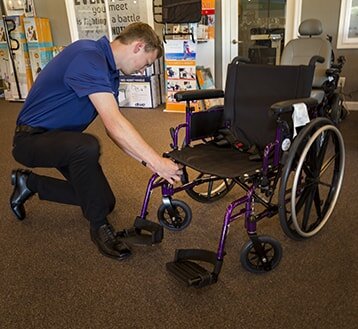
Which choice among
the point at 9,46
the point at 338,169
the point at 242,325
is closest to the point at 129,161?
the point at 338,169

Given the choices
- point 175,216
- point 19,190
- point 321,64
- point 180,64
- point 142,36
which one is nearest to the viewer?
point 142,36

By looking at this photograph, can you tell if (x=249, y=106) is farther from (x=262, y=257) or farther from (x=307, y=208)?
(x=262, y=257)

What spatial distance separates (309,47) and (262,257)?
249 cm

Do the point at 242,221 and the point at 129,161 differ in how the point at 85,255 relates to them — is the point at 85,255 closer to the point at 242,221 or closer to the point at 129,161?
the point at 242,221

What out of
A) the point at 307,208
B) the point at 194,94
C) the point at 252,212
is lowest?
the point at 307,208

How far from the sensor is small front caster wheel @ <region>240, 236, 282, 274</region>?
1.38 metres

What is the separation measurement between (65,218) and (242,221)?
3.28 feet

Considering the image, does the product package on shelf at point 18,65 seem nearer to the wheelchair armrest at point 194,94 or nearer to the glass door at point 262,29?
the glass door at point 262,29

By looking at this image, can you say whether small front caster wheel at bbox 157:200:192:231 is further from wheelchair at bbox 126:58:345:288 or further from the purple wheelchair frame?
the purple wheelchair frame

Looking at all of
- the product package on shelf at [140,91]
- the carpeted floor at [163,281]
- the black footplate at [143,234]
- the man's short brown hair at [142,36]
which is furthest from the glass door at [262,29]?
the black footplate at [143,234]

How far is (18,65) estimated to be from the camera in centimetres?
538

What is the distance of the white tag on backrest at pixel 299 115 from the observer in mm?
1339

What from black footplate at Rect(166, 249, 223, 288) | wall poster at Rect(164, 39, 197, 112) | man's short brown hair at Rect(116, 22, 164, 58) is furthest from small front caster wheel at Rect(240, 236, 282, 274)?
wall poster at Rect(164, 39, 197, 112)

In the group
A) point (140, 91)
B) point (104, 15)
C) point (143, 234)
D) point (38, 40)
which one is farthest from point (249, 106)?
point (38, 40)
